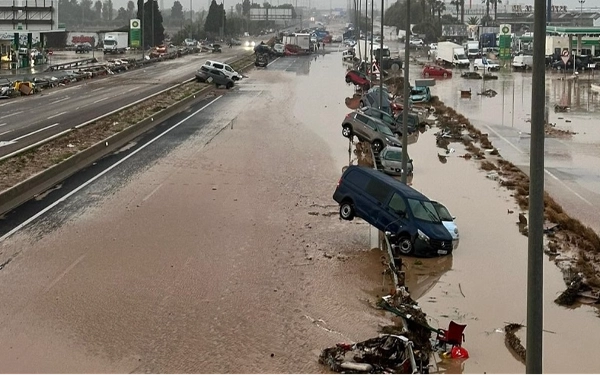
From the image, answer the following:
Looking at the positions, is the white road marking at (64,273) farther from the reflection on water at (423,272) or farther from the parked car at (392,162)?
the parked car at (392,162)

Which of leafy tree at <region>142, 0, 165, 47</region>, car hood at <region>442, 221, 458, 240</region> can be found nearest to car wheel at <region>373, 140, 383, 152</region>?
car hood at <region>442, 221, 458, 240</region>

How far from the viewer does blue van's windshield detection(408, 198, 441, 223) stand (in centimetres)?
1948

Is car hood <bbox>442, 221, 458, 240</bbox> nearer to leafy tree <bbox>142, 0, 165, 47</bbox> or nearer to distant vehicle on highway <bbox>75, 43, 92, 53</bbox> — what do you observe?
distant vehicle on highway <bbox>75, 43, 92, 53</bbox>

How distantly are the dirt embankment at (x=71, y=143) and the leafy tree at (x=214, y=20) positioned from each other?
413 ft

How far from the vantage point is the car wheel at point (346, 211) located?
21141 millimetres

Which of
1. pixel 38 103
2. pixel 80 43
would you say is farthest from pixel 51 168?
pixel 80 43

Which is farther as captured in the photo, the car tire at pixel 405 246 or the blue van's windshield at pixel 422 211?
the blue van's windshield at pixel 422 211

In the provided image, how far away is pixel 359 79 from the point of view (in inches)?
2608

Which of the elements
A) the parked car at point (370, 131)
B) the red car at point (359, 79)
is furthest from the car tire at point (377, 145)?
the red car at point (359, 79)

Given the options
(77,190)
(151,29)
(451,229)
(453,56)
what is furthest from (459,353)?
(151,29)

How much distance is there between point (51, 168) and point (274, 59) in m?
82.3

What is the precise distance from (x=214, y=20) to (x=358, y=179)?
159 metres

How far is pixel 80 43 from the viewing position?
12825 cm

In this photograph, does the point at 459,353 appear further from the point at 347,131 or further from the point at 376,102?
the point at 376,102
